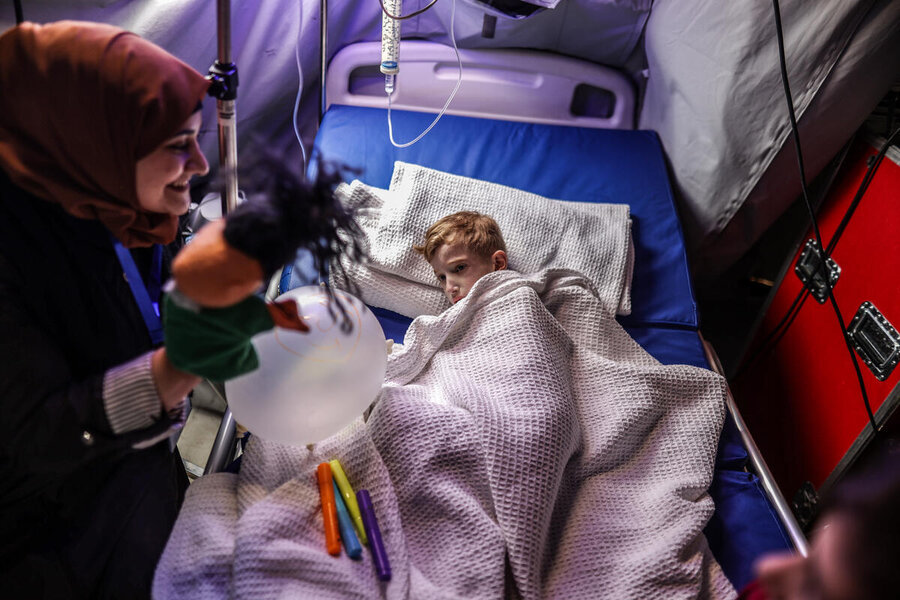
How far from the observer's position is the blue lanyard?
929 mm

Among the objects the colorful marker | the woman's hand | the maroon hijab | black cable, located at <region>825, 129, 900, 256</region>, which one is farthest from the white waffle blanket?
black cable, located at <region>825, 129, 900, 256</region>

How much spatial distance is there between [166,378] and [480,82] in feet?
5.58

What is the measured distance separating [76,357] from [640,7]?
79.5 inches

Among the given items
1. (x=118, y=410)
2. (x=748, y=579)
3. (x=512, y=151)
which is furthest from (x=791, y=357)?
Answer: (x=118, y=410)

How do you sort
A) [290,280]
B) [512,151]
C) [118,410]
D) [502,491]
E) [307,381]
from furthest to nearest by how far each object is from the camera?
1. [512,151]
2. [290,280]
3. [502,491]
4. [307,381]
5. [118,410]

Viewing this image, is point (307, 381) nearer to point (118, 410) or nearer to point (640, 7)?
point (118, 410)

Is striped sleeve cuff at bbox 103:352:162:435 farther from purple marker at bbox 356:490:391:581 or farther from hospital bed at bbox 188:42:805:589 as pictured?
hospital bed at bbox 188:42:805:589

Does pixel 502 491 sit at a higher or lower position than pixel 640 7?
lower

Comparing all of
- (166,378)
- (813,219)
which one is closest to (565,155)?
(813,219)

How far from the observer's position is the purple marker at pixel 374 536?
3.08ft

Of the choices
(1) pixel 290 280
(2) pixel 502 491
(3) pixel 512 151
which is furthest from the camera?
(3) pixel 512 151

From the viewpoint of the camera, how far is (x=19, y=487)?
0.88 meters

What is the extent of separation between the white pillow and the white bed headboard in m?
0.51

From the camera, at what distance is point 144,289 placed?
38.3 inches
